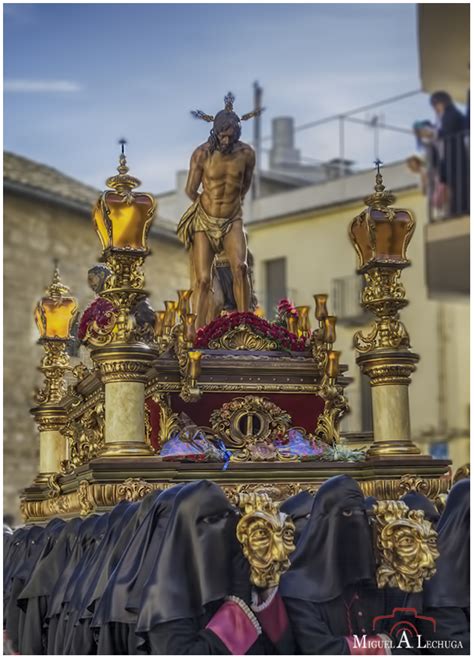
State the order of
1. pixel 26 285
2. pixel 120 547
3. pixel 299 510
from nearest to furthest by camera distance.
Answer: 1. pixel 299 510
2. pixel 120 547
3. pixel 26 285

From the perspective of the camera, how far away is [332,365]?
980 cm

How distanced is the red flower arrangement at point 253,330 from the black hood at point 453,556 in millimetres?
3313

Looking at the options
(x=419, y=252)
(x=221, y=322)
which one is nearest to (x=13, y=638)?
(x=221, y=322)

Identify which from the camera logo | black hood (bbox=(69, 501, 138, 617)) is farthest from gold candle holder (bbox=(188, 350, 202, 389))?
the camera logo

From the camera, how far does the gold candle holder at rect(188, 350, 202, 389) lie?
9.46 m

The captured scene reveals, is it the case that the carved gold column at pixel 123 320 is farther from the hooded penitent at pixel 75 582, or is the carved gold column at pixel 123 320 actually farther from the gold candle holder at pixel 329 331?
the gold candle holder at pixel 329 331

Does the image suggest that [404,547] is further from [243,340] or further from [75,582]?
[243,340]

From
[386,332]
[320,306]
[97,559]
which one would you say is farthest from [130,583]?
[320,306]

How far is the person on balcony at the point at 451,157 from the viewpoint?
763 inches

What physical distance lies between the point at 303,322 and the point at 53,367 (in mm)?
2822

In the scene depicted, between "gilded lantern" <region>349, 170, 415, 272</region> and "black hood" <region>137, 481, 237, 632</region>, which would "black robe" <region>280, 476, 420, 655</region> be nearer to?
"black hood" <region>137, 481, 237, 632</region>

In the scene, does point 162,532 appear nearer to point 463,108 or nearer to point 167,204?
point 463,108

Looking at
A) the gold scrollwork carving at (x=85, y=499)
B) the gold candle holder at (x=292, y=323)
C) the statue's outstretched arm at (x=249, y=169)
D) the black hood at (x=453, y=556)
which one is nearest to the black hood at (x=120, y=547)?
the gold scrollwork carving at (x=85, y=499)

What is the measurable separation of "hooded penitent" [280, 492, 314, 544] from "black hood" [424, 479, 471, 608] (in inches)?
25.9
